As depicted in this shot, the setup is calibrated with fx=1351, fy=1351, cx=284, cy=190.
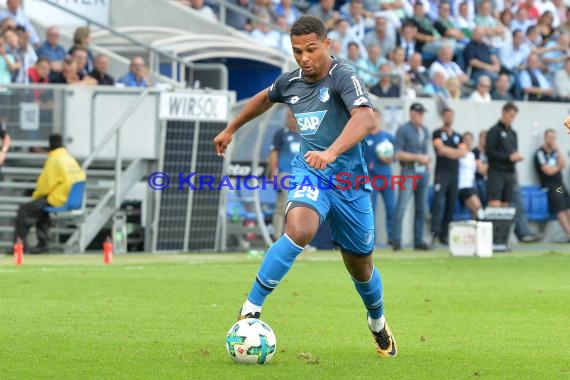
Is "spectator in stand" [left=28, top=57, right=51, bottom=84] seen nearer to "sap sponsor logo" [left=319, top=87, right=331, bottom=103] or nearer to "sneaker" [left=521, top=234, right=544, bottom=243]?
"sneaker" [left=521, top=234, right=544, bottom=243]

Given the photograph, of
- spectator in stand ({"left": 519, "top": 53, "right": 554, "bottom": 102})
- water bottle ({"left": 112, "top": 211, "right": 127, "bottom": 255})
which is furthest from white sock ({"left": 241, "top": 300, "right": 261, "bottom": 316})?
spectator in stand ({"left": 519, "top": 53, "right": 554, "bottom": 102})

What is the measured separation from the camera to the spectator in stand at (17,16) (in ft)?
79.4

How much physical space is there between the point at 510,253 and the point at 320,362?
48.4 ft

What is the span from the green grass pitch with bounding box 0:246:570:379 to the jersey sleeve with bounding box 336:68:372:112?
1.75 meters

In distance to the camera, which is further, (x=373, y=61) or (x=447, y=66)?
(x=447, y=66)

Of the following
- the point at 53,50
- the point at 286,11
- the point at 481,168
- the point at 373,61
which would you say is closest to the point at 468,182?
the point at 481,168

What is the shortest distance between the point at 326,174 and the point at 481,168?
714 inches

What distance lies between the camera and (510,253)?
920 inches

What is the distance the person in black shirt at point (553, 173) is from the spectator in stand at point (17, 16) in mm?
10422

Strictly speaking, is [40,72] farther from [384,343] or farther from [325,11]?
[384,343]

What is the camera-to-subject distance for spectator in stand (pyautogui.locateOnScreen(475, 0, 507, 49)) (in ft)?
105

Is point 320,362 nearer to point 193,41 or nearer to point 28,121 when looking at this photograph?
point 28,121

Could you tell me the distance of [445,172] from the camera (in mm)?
24906

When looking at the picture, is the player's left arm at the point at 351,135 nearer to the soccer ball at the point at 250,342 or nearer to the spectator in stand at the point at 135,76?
the soccer ball at the point at 250,342
